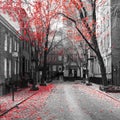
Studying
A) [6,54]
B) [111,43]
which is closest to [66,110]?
[6,54]

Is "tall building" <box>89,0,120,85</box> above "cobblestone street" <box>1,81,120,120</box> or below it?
above

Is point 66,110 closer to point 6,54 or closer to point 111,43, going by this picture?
point 6,54

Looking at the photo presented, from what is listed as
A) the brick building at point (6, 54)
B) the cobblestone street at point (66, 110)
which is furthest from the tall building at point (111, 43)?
the cobblestone street at point (66, 110)

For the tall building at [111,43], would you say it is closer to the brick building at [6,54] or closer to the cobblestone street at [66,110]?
the brick building at [6,54]

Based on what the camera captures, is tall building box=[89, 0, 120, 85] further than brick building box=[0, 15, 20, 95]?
Yes

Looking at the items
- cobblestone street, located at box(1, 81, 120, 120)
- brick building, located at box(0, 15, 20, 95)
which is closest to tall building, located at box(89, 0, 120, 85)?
brick building, located at box(0, 15, 20, 95)

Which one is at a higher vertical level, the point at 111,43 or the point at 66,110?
the point at 111,43

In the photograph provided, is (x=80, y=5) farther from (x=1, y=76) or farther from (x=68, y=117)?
(x=68, y=117)

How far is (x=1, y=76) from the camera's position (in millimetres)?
28625

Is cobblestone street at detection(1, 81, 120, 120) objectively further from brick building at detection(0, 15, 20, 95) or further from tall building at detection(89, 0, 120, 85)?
tall building at detection(89, 0, 120, 85)

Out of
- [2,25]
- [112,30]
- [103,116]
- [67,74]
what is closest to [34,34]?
[2,25]

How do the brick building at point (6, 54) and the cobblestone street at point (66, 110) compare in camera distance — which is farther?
the brick building at point (6, 54)

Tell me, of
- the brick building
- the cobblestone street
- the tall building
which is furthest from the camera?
the tall building

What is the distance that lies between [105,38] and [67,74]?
54.9 metres
